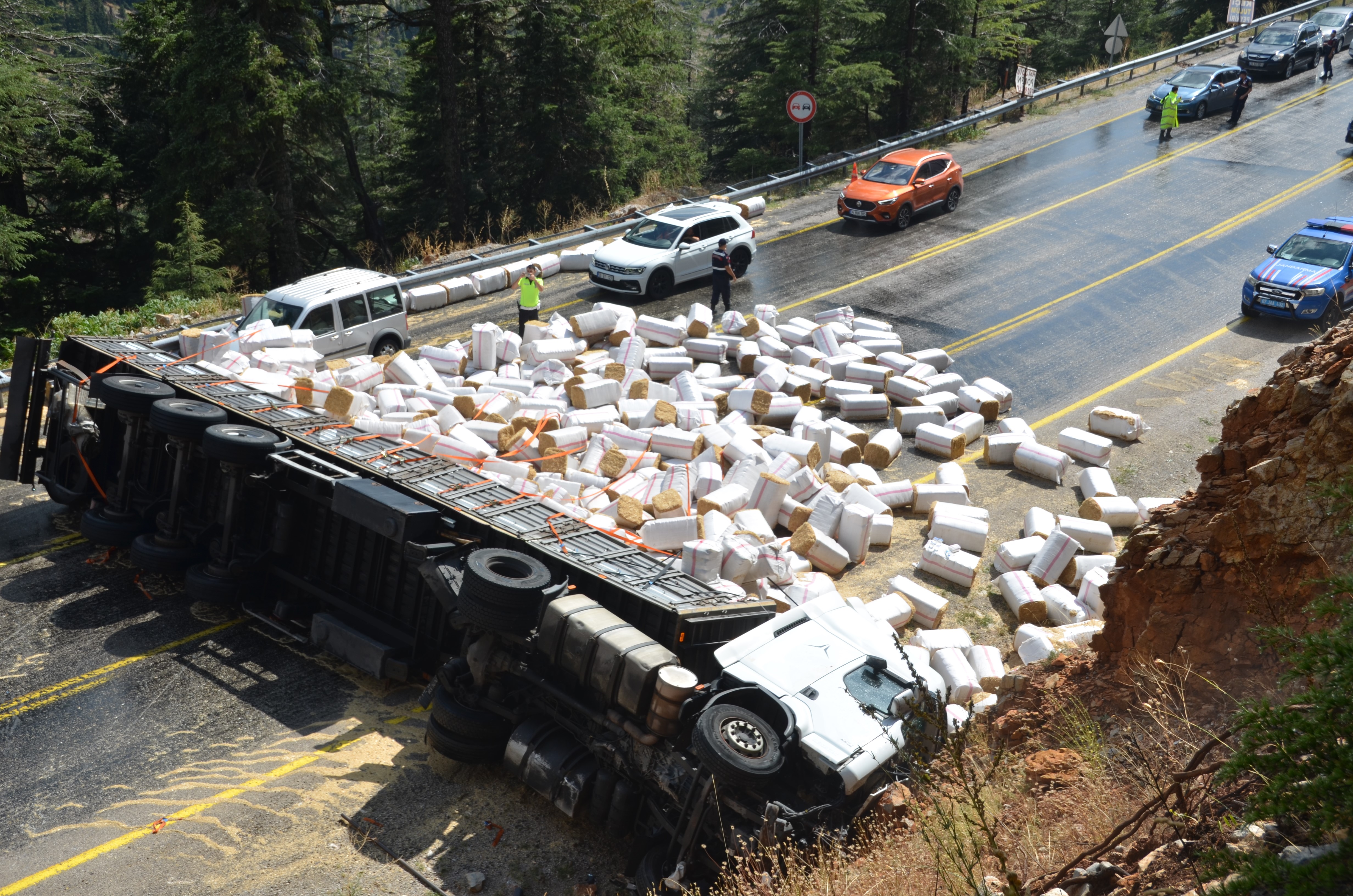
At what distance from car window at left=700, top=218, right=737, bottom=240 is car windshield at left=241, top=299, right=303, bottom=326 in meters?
9.26

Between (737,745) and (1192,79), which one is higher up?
(1192,79)

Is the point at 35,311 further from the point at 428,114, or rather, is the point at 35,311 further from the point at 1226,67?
the point at 1226,67

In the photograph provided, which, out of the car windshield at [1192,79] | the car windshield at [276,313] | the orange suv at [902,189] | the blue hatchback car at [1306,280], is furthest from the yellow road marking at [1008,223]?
the car windshield at [276,313]

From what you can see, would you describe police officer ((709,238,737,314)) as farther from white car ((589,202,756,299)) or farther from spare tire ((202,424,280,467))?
spare tire ((202,424,280,467))

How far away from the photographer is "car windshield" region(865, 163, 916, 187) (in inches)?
1049

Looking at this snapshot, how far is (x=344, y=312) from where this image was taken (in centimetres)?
1806

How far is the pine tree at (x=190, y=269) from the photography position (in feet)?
84.5

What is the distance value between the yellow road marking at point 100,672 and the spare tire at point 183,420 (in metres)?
2.20

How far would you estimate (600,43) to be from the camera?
33812 mm

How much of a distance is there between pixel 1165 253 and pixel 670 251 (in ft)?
39.8

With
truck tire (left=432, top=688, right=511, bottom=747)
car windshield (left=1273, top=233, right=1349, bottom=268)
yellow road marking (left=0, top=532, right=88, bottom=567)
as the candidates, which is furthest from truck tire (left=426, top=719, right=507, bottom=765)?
car windshield (left=1273, top=233, right=1349, bottom=268)

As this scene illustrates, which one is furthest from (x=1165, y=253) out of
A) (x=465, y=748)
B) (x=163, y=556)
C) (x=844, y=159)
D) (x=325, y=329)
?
(x=163, y=556)

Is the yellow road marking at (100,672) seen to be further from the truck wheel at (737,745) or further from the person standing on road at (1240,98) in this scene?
the person standing on road at (1240,98)

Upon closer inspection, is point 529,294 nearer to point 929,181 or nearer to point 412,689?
point 412,689
